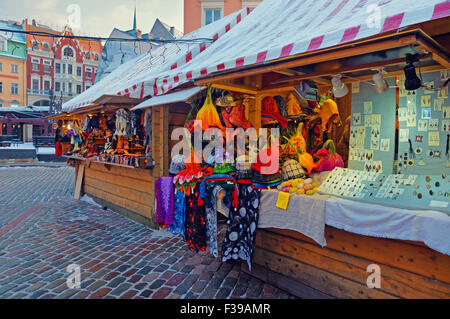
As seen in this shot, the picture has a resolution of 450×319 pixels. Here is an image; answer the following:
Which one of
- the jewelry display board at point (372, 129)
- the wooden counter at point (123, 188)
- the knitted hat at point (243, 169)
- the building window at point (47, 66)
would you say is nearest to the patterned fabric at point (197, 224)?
the knitted hat at point (243, 169)

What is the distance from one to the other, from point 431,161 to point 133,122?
535 centimetres

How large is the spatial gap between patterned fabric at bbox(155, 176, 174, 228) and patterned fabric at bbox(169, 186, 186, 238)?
223 mm

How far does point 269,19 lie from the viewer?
13.5ft

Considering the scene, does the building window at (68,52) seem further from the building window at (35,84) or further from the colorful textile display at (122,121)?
the colorful textile display at (122,121)

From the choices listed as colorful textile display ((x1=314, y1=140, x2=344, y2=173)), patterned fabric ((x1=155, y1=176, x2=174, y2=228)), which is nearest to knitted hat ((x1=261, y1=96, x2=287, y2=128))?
colorful textile display ((x1=314, y1=140, x2=344, y2=173))

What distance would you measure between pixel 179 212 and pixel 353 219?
242 centimetres

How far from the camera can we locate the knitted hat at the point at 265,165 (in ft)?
11.3

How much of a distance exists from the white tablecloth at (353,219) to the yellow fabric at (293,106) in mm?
1397

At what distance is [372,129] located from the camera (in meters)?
3.47

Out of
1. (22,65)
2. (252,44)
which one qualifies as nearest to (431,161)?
(252,44)

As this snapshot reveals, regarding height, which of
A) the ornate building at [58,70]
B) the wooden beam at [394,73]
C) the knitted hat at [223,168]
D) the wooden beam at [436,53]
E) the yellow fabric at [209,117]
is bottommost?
the knitted hat at [223,168]

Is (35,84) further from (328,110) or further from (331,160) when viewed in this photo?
(331,160)

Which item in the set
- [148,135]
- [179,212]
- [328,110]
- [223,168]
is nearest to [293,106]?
[328,110]

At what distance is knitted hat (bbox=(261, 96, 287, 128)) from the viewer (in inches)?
162
